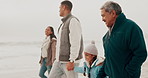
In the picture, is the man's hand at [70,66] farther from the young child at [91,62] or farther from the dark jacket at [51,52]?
the dark jacket at [51,52]

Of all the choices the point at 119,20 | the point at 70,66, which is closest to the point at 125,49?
→ the point at 119,20

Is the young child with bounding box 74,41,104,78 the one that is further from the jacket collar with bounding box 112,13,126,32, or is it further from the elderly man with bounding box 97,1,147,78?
the jacket collar with bounding box 112,13,126,32

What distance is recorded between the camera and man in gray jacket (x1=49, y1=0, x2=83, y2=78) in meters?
3.89

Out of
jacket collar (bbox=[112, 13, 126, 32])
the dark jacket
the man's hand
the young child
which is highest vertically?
jacket collar (bbox=[112, 13, 126, 32])

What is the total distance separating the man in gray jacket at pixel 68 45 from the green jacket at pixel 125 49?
49.3 inches

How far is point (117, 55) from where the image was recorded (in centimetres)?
255

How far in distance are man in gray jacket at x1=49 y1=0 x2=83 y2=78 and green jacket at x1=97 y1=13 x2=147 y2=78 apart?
4.11 ft

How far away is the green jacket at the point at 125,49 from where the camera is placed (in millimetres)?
2430

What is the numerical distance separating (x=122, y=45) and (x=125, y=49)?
0.04m

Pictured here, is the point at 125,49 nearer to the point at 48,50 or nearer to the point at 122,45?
the point at 122,45

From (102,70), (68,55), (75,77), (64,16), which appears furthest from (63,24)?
(102,70)

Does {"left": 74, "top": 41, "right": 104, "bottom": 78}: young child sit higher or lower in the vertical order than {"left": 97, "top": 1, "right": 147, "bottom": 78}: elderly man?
lower

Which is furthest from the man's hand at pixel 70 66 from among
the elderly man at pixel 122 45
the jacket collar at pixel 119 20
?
the jacket collar at pixel 119 20

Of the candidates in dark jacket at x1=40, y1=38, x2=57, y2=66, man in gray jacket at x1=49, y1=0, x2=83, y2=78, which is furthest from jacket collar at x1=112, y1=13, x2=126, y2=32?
dark jacket at x1=40, y1=38, x2=57, y2=66
